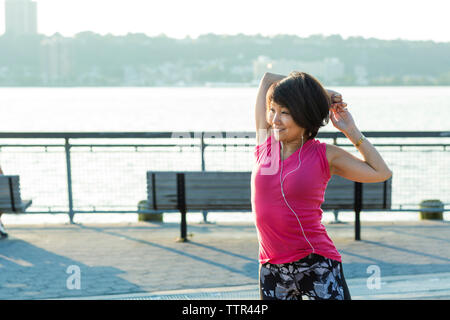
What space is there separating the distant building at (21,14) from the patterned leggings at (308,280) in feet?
66.2

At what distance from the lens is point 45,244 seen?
6316 millimetres

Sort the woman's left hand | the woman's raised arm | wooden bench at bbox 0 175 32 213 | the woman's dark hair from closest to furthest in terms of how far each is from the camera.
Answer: the woman's dark hair < the woman's left hand < the woman's raised arm < wooden bench at bbox 0 175 32 213

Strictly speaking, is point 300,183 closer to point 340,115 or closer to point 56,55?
point 340,115

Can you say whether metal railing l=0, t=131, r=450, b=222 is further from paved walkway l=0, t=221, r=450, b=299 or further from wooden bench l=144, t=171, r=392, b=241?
wooden bench l=144, t=171, r=392, b=241

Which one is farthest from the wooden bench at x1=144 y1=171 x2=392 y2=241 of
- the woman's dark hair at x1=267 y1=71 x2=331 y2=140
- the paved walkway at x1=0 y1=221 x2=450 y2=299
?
the woman's dark hair at x1=267 y1=71 x2=331 y2=140

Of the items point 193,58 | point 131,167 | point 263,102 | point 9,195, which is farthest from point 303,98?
point 193,58

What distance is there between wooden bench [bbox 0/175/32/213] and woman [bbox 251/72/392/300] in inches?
187

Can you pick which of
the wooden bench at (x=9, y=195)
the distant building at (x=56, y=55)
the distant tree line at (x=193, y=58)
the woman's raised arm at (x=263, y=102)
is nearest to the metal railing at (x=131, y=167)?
the wooden bench at (x=9, y=195)

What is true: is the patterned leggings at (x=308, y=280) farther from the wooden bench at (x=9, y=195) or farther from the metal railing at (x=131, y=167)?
the metal railing at (x=131, y=167)

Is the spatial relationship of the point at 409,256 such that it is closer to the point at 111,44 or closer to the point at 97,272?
the point at 97,272

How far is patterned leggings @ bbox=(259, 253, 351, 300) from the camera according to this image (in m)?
2.23
